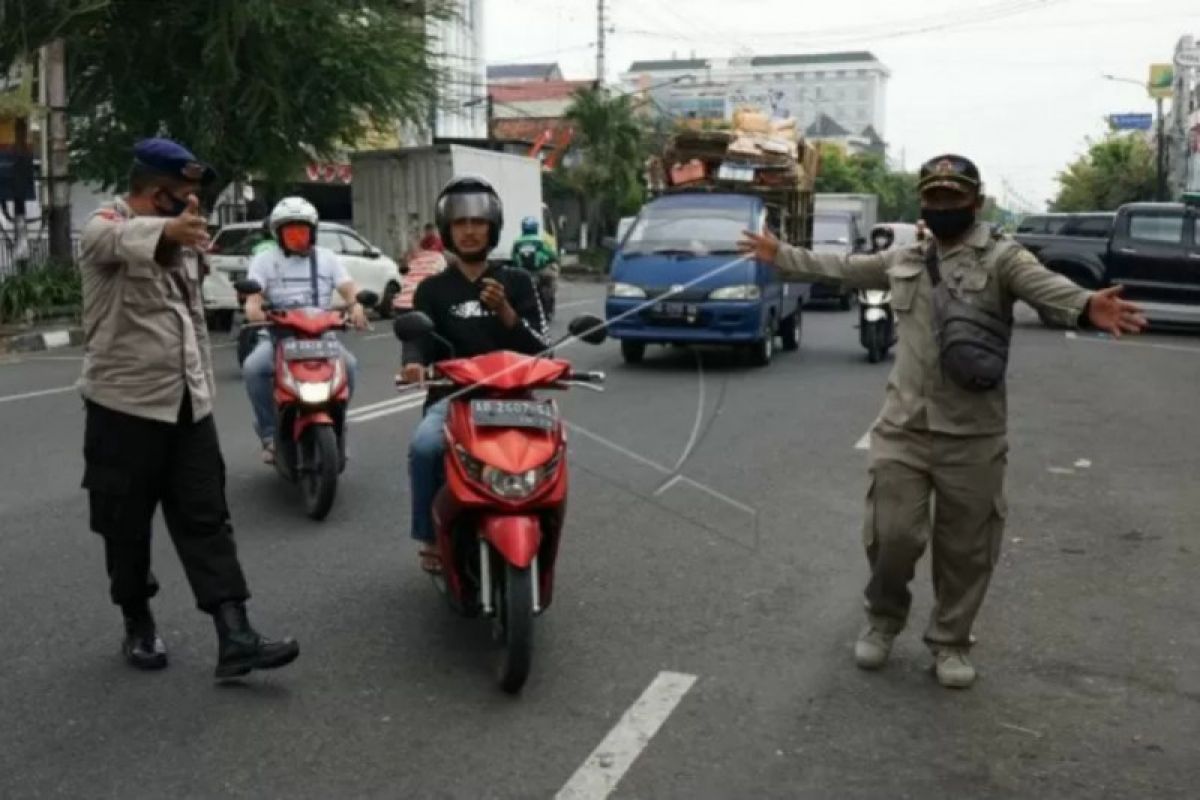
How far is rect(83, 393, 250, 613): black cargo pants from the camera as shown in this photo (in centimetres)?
489

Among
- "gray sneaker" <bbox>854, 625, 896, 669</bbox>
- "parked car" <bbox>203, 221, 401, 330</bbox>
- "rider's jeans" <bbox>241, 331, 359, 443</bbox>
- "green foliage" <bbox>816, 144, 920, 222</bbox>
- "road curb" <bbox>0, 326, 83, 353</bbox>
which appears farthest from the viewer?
"green foliage" <bbox>816, 144, 920, 222</bbox>

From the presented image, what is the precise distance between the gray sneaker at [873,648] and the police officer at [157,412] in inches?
80.4

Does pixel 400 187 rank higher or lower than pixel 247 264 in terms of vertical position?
higher

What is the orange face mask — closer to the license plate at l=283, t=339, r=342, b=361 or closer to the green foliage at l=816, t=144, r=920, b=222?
the license plate at l=283, t=339, r=342, b=361

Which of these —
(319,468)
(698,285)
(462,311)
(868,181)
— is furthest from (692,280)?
(868,181)

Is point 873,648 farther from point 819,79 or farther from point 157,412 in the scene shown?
point 819,79

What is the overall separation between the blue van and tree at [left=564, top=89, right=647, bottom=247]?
35.9 meters

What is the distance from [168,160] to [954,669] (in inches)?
127

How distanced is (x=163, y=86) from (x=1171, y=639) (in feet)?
66.3

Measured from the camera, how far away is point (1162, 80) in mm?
73188

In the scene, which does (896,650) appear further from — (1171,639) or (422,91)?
(422,91)

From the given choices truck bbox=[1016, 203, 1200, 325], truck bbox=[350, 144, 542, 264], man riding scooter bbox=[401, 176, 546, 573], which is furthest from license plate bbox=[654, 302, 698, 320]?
truck bbox=[350, 144, 542, 264]

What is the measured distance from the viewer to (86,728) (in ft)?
15.1

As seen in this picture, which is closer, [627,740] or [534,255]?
[627,740]
